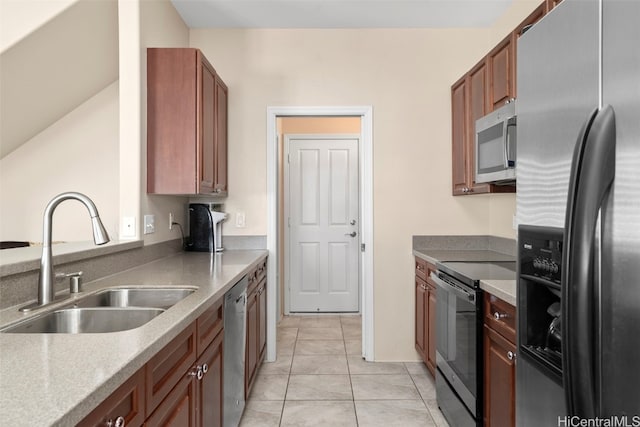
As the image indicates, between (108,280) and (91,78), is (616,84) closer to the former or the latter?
(108,280)

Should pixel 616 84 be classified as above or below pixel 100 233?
above

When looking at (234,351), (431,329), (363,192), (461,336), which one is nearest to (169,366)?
(234,351)

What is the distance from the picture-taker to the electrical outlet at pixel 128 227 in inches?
92.4

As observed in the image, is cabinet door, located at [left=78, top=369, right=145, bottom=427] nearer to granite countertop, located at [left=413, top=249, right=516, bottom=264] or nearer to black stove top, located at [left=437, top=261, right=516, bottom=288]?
black stove top, located at [left=437, top=261, right=516, bottom=288]

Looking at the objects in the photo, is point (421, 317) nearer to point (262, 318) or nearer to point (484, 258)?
point (484, 258)

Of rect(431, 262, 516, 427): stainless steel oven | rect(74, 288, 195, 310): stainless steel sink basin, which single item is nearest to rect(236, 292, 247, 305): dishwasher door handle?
rect(74, 288, 195, 310): stainless steel sink basin

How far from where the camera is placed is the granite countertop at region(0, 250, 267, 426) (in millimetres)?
693

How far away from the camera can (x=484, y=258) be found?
108 inches

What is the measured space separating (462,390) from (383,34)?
2.73 m

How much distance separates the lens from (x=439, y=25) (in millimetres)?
3301

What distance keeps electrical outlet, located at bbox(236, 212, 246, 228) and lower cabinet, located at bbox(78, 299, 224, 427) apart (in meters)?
1.58

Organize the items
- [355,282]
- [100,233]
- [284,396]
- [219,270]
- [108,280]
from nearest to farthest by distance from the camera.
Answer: [100,233], [108,280], [219,270], [284,396], [355,282]

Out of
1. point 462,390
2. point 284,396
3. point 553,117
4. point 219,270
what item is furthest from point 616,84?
point 284,396

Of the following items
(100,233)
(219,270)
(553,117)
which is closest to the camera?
(553,117)
